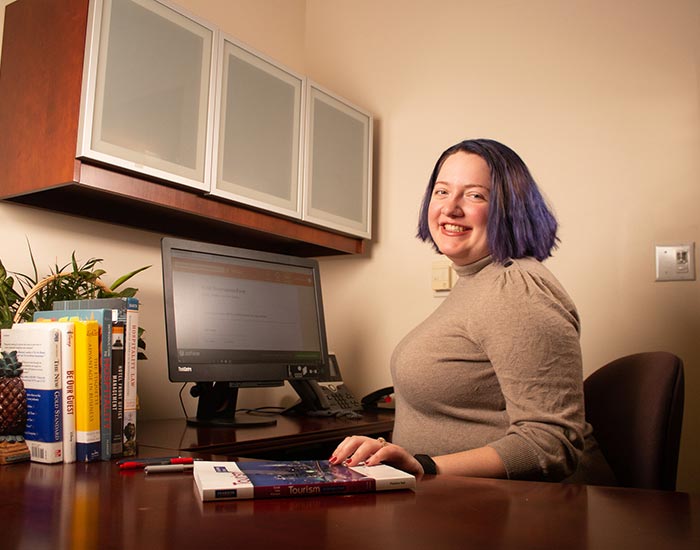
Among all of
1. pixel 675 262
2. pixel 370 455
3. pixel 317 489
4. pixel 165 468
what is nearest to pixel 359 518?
pixel 317 489

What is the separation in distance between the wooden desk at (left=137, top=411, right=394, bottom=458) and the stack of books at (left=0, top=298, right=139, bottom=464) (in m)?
0.18

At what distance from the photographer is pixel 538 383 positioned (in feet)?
3.81

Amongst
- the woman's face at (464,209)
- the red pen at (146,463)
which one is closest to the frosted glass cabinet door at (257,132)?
the woman's face at (464,209)

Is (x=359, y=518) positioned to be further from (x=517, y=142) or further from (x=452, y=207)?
(x=517, y=142)

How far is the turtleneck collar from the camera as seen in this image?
59.2 inches

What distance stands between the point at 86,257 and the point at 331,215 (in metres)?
0.82

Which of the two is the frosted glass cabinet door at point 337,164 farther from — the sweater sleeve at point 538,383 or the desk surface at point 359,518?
the desk surface at point 359,518

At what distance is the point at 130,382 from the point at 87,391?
0.09 metres

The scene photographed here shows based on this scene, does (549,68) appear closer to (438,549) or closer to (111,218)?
(111,218)

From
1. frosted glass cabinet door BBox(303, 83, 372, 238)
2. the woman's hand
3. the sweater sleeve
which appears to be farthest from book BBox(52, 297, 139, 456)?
frosted glass cabinet door BBox(303, 83, 372, 238)

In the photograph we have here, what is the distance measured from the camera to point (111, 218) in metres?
1.87

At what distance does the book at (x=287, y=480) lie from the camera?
0.79 m

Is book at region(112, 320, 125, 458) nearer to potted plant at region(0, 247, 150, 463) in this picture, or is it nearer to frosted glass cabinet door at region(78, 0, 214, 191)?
potted plant at region(0, 247, 150, 463)

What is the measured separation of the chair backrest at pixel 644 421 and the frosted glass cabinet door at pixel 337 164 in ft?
3.69
